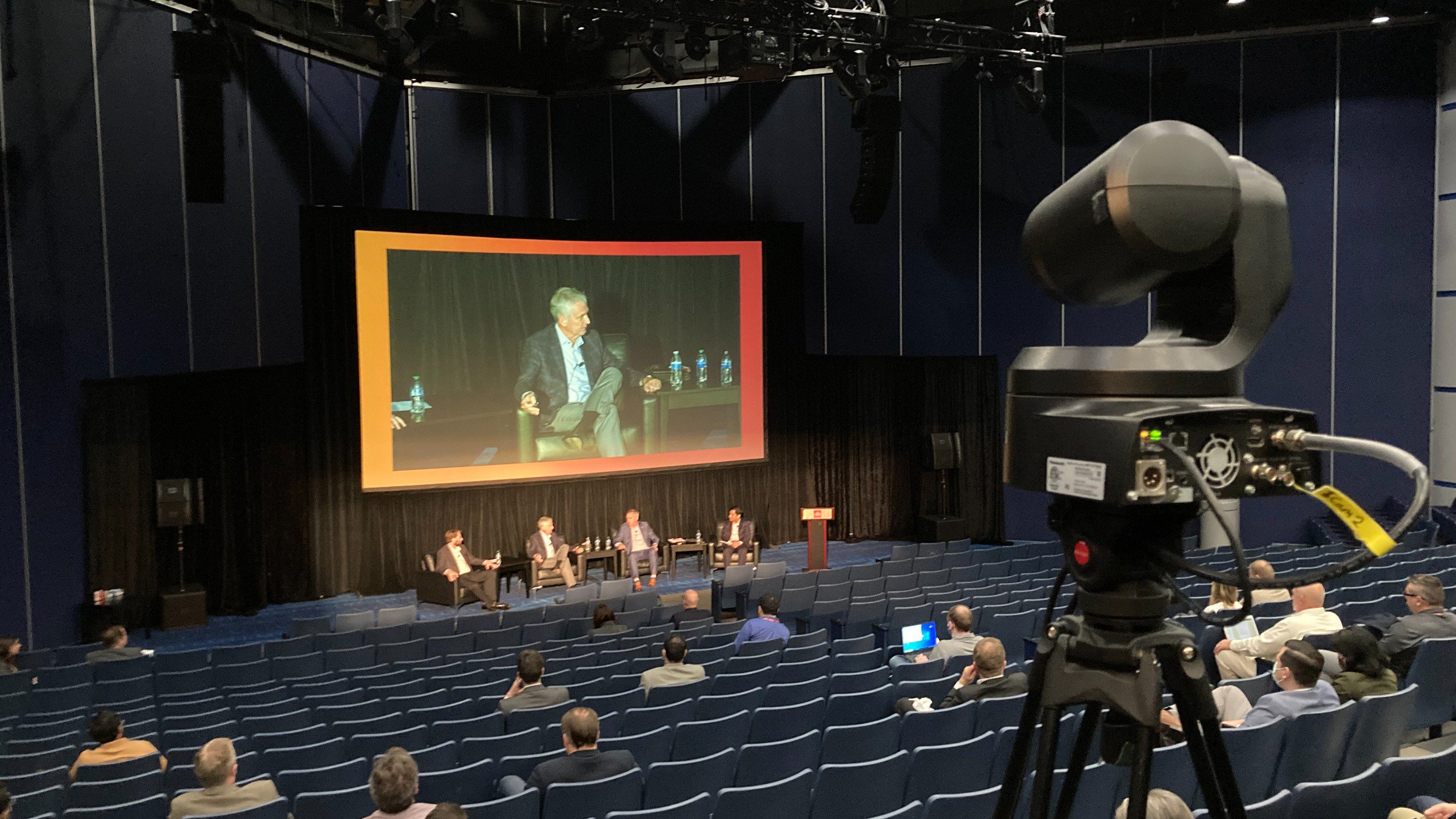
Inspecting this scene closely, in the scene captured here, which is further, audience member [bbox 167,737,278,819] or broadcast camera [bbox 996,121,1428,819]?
audience member [bbox 167,737,278,819]

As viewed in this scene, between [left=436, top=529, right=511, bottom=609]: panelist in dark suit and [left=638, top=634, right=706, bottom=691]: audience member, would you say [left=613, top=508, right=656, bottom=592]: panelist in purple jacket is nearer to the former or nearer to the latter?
[left=436, top=529, right=511, bottom=609]: panelist in dark suit

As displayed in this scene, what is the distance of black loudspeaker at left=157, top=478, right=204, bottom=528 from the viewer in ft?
36.7

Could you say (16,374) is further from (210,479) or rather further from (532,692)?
(532,692)

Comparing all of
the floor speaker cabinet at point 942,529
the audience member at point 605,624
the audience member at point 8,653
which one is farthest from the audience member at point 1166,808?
the floor speaker cabinet at point 942,529

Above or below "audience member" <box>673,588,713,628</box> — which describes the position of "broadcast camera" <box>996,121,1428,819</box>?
above

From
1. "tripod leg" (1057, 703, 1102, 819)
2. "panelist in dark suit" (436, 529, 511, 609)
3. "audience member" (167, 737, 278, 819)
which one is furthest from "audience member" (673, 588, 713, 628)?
"tripod leg" (1057, 703, 1102, 819)

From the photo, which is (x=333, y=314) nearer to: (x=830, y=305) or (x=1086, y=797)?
(x=830, y=305)

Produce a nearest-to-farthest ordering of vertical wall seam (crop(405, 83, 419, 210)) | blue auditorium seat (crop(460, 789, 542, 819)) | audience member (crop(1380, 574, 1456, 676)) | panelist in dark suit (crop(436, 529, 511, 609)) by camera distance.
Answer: blue auditorium seat (crop(460, 789, 542, 819)), audience member (crop(1380, 574, 1456, 676)), panelist in dark suit (crop(436, 529, 511, 609)), vertical wall seam (crop(405, 83, 419, 210))

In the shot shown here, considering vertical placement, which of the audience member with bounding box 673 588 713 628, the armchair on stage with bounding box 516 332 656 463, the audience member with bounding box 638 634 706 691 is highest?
the armchair on stage with bounding box 516 332 656 463

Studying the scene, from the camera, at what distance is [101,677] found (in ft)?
26.4

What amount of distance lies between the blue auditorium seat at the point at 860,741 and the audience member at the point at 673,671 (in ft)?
5.25

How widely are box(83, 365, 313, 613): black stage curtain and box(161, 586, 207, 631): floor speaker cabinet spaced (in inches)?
10.3

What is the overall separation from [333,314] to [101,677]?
560 centimetres

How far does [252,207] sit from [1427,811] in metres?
12.0
